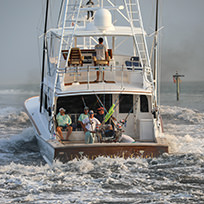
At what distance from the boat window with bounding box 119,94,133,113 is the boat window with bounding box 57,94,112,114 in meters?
0.37

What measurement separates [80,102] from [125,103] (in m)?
1.43

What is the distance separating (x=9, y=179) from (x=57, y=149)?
4.88ft

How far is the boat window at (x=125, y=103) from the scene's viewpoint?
1329 centimetres

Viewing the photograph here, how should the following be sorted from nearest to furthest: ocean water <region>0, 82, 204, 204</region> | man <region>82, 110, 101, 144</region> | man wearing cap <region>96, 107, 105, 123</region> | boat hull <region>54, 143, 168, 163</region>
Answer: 1. ocean water <region>0, 82, 204, 204</region>
2. boat hull <region>54, 143, 168, 163</region>
3. man <region>82, 110, 101, 144</region>
4. man wearing cap <region>96, 107, 105, 123</region>

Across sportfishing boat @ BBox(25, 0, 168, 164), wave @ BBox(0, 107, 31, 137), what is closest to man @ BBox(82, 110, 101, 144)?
sportfishing boat @ BBox(25, 0, 168, 164)

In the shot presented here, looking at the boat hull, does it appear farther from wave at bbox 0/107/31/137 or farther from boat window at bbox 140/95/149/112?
wave at bbox 0/107/31/137

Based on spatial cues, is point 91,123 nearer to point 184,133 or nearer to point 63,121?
point 63,121

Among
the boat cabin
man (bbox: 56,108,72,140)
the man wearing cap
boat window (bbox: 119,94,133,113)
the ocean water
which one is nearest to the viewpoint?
the ocean water

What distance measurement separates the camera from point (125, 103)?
13.3 m

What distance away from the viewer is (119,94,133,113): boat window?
13.3 m

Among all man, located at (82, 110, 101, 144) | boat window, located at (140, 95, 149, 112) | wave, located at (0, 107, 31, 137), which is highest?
boat window, located at (140, 95, 149, 112)

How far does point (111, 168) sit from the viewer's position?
10586 millimetres

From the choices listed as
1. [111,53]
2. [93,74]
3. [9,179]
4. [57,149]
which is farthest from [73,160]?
[111,53]

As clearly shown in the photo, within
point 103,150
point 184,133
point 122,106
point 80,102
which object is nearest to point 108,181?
point 103,150
